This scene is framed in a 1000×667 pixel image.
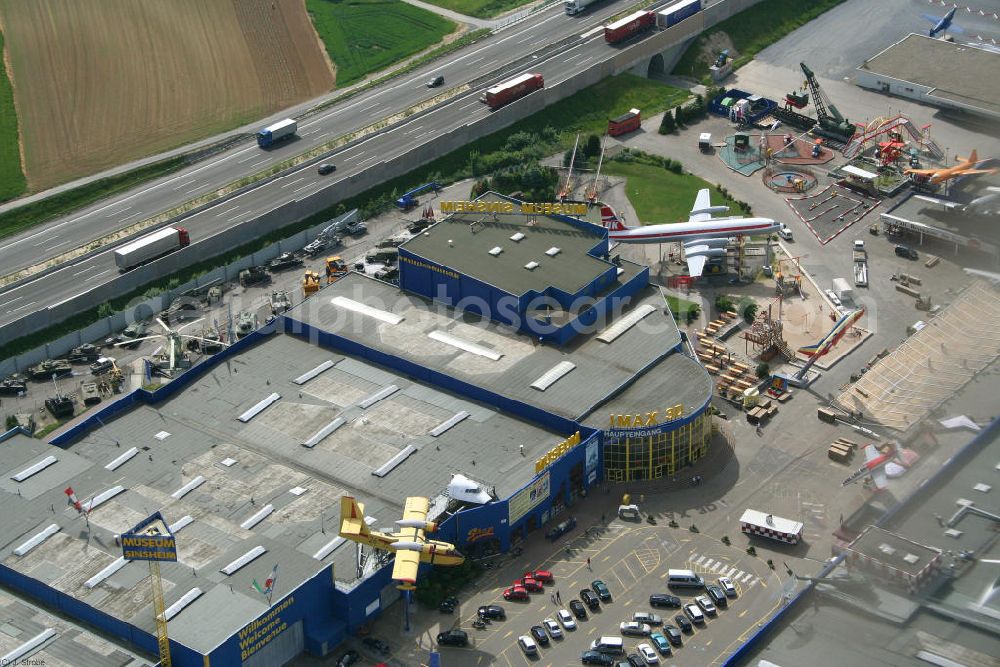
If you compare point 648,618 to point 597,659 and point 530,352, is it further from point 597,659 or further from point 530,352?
point 530,352

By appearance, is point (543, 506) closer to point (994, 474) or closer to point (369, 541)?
point (369, 541)

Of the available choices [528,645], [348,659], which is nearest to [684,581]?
[528,645]

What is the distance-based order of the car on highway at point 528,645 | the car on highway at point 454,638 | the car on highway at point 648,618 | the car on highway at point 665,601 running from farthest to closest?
the car on highway at point 665,601, the car on highway at point 648,618, the car on highway at point 454,638, the car on highway at point 528,645

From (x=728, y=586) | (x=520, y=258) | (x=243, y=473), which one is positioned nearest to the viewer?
(x=728, y=586)

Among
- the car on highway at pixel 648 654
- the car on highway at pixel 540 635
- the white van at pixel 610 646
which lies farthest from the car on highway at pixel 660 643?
the car on highway at pixel 540 635

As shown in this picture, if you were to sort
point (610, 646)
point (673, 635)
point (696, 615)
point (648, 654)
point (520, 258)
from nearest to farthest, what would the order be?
1. point (648, 654)
2. point (610, 646)
3. point (673, 635)
4. point (696, 615)
5. point (520, 258)

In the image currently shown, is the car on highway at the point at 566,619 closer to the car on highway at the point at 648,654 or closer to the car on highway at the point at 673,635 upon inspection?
the car on highway at the point at 648,654
